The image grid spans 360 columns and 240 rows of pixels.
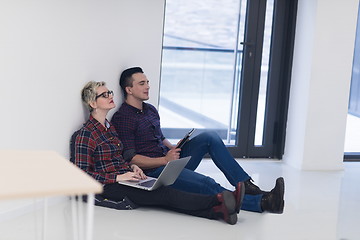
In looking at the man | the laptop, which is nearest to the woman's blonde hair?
the man

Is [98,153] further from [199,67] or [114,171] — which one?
[199,67]

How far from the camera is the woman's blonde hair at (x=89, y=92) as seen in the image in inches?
192

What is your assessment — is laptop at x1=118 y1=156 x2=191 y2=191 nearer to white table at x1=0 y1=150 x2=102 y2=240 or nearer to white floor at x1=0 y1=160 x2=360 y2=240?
white floor at x1=0 y1=160 x2=360 y2=240

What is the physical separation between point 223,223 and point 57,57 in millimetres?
1532

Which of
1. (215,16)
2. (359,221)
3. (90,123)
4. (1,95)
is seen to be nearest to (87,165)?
(90,123)

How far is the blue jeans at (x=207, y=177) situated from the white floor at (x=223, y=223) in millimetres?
218

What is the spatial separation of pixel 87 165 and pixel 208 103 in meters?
2.23

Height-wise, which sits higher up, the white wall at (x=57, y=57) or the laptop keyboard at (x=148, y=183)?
the white wall at (x=57, y=57)

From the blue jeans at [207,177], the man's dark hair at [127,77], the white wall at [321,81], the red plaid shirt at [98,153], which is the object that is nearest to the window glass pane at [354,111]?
the white wall at [321,81]

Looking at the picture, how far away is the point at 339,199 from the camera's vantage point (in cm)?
562

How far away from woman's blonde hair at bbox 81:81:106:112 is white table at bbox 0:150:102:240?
168 cm

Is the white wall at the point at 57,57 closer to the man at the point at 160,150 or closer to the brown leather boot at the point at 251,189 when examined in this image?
the man at the point at 160,150

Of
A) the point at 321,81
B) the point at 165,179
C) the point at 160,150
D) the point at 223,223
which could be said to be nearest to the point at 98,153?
the point at 165,179

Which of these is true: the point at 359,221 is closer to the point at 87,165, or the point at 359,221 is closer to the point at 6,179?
the point at 87,165
